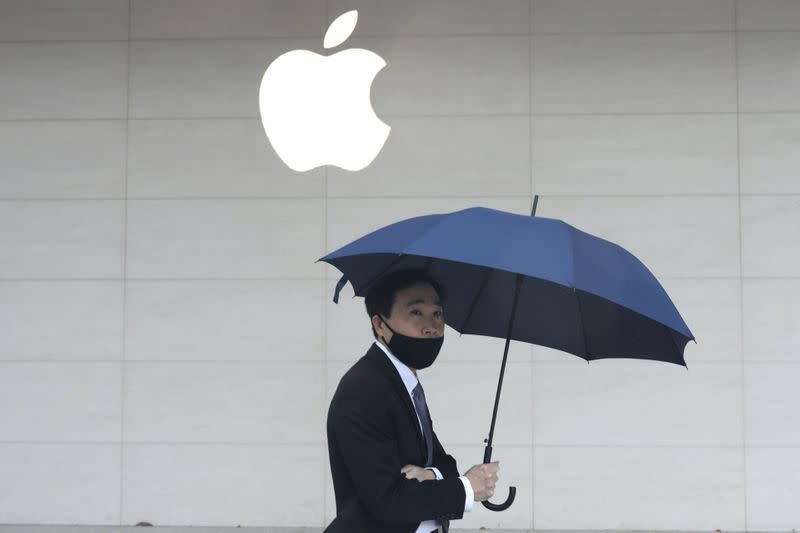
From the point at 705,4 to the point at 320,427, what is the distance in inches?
131

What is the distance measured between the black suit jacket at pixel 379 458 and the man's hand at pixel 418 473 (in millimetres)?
17

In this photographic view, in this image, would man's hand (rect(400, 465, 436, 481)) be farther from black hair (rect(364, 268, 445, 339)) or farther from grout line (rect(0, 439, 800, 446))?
grout line (rect(0, 439, 800, 446))

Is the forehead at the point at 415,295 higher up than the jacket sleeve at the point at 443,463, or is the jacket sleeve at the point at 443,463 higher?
the forehead at the point at 415,295

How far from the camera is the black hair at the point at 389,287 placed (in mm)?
2393

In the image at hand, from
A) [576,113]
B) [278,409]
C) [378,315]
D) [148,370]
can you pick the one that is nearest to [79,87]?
[148,370]

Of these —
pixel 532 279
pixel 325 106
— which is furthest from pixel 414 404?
pixel 325 106

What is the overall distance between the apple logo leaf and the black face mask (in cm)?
370

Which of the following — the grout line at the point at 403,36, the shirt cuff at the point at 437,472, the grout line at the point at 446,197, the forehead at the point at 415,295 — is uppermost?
the grout line at the point at 403,36

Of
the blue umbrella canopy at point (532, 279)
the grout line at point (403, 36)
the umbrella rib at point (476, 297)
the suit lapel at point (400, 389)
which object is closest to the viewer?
the blue umbrella canopy at point (532, 279)

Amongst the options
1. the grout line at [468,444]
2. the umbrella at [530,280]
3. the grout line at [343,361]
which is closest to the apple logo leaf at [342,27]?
the grout line at [343,361]

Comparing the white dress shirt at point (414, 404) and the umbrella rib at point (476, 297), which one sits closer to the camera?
the white dress shirt at point (414, 404)

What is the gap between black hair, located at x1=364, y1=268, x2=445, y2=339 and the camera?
2.39 m

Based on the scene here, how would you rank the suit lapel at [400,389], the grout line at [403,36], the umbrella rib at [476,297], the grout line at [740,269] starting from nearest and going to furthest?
the suit lapel at [400,389]
the umbrella rib at [476,297]
the grout line at [740,269]
the grout line at [403,36]

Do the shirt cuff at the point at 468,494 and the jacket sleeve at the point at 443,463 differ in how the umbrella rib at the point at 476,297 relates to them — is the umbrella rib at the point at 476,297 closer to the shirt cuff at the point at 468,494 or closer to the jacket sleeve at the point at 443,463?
the jacket sleeve at the point at 443,463
